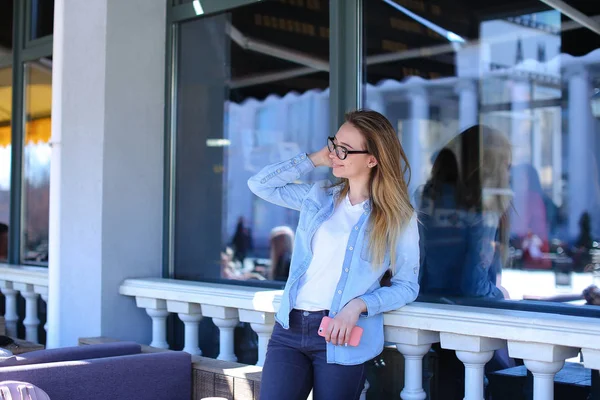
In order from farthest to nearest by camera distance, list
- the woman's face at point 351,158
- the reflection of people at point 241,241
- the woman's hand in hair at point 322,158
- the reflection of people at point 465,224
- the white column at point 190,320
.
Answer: the reflection of people at point 241,241
the white column at point 190,320
the reflection of people at point 465,224
the woman's hand in hair at point 322,158
the woman's face at point 351,158

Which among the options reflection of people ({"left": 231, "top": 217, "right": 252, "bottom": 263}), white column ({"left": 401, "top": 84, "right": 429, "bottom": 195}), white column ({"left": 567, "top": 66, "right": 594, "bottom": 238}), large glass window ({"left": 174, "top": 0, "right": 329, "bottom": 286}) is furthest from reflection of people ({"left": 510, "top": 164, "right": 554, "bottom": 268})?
reflection of people ({"left": 231, "top": 217, "right": 252, "bottom": 263})

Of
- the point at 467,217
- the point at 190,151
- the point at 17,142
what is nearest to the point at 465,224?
the point at 467,217

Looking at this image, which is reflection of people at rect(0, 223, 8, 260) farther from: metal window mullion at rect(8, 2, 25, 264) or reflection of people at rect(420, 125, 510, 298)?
reflection of people at rect(420, 125, 510, 298)

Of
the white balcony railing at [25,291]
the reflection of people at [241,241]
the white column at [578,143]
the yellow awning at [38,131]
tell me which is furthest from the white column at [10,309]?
the white column at [578,143]

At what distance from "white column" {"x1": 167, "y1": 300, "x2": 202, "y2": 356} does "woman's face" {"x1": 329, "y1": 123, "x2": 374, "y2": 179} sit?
1.39 metres

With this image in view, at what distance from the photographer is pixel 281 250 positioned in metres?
5.11

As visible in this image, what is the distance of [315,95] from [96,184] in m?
1.89

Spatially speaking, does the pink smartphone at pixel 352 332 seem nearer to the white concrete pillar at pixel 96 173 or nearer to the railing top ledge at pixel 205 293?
the railing top ledge at pixel 205 293

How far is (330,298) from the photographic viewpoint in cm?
244

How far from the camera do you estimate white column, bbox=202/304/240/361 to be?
11.3 ft

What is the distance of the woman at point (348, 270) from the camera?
238 cm

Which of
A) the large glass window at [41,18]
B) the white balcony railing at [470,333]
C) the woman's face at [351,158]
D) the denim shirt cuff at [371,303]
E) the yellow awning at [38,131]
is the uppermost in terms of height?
the large glass window at [41,18]

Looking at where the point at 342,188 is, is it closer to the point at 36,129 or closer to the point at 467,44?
the point at 36,129

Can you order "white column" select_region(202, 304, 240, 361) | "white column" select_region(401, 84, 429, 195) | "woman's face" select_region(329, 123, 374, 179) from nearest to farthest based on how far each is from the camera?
"woman's face" select_region(329, 123, 374, 179)
"white column" select_region(202, 304, 240, 361)
"white column" select_region(401, 84, 429, 195)
